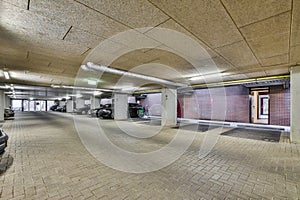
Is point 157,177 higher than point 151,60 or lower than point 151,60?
lower

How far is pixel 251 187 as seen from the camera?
234 cm

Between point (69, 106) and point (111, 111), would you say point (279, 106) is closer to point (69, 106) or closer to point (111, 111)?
point (111, 111)

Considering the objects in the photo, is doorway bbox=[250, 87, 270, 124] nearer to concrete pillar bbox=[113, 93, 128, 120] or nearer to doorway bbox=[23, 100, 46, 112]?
concrete pillar bbox=[113, 93, 128, 120]

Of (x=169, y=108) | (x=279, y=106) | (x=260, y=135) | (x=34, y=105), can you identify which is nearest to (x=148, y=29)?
(x=260, y=135)

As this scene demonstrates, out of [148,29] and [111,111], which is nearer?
[148,29]

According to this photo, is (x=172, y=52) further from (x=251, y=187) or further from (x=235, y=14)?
(x=251, y=187)

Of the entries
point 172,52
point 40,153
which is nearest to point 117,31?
point 172,52

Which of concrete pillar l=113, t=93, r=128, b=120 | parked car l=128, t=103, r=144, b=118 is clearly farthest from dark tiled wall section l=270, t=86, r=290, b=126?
concrete pillar l=113, t=93, r=128, b=120

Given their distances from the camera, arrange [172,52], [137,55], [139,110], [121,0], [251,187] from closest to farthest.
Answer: [121,0]
[251,187]
[172,52]
[137,55]
[139,110]

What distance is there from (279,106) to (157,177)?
33.0 ft

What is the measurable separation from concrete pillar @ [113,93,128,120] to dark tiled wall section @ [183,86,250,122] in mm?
5814

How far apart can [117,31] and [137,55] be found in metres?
1.31

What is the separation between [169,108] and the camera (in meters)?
9.25

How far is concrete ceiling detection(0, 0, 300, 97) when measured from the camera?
6.46 ft
